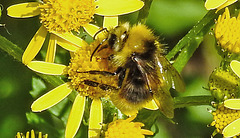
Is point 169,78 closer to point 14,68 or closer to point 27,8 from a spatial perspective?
point 27,8

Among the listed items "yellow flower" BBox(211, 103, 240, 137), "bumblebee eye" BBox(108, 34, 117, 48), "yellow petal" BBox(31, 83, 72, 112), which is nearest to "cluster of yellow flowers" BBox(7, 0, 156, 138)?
"yellow petal" BBox(31, 83, 72, 112)

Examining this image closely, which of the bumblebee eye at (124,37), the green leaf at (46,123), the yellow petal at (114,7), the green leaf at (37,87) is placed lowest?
the green leaf at (46,123)

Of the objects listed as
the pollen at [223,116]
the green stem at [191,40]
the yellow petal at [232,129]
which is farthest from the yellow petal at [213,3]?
the yellow petal at [232,129]

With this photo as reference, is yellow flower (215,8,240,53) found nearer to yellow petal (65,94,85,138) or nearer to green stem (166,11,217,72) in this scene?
green stem (166,11,217,72)

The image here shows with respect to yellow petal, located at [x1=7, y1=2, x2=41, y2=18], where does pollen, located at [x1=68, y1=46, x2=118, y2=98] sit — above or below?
below

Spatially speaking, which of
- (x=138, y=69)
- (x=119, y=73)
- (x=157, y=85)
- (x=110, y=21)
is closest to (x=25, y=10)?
(x=110, y=21)

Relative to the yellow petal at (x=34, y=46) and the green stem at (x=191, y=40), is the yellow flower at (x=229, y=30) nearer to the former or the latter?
the green stem at (x=191, y=40)
